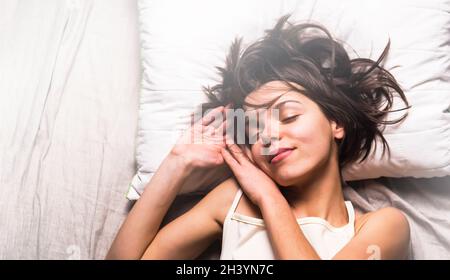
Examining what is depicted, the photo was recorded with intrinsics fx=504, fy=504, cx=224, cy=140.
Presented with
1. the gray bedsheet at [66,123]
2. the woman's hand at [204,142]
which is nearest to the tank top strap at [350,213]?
the woman's hand at [204,142]

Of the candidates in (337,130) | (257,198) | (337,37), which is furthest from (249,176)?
(337,37)

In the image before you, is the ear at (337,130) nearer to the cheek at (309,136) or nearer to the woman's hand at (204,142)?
the cheek at (309,136)

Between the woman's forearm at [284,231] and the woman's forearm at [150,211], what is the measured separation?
0.17 metres

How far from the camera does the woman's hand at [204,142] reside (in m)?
0.93

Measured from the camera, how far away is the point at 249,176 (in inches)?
35.5

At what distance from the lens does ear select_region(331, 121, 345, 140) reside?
918 mm

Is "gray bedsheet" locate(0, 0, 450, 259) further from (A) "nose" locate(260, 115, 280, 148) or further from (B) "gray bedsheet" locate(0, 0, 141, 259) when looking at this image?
(A) "nose" locate(260, 115, 280, 148)

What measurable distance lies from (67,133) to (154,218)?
28 cm

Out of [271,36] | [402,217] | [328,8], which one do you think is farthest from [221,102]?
[402,217]

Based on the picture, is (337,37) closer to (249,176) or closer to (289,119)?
(289,119)

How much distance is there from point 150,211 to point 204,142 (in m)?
0.16

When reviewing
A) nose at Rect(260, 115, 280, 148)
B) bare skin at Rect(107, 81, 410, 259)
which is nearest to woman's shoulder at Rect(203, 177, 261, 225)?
bare skin at Rect(107, 81, 410, 259)

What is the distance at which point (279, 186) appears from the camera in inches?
36.2
